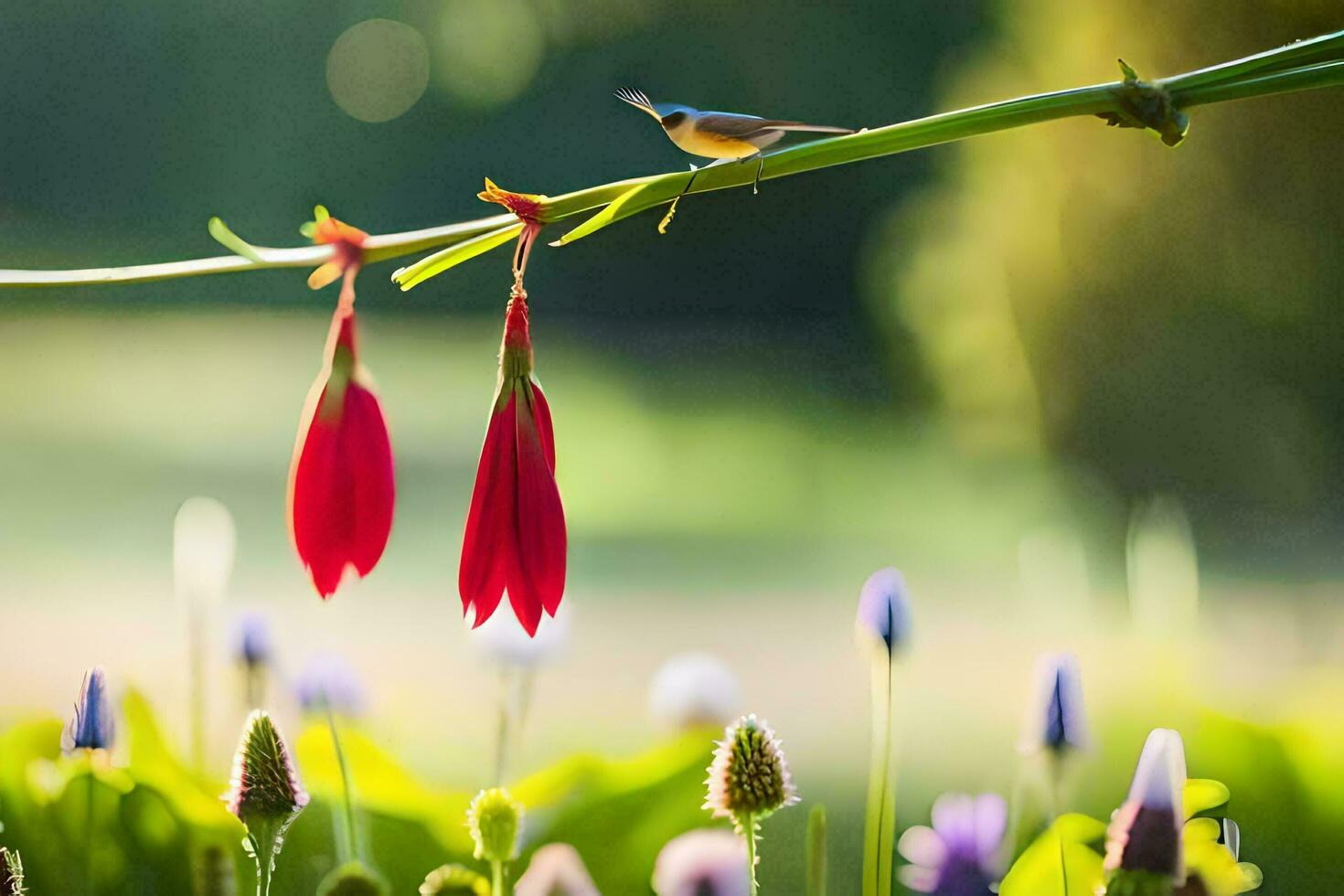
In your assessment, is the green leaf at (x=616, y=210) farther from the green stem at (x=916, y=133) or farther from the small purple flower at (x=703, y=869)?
the small purple flower at (x=703, y=869)

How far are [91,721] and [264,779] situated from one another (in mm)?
54

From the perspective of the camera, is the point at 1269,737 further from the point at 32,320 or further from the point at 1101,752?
the point at 32,320

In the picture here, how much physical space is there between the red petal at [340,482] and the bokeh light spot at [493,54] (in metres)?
0.74

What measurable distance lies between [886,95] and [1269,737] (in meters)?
0.65

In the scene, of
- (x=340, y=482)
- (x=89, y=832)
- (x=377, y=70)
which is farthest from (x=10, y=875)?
(x=377, y=70)

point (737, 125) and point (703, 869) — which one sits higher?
point (737, 125)

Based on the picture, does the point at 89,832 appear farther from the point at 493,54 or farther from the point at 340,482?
the point at 493,54

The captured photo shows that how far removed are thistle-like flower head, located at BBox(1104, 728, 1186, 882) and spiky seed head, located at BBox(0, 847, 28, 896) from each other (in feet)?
0.70

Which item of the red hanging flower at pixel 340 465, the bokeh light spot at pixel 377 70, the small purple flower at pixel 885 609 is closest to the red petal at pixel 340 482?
the red hanging flower at pixel 340 465

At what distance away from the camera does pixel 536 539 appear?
0.57 ft

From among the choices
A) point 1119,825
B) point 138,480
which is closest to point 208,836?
point 1119,825

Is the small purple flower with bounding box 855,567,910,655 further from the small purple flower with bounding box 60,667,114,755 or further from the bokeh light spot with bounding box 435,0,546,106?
the bokeh light spot with bounding box 435,0,546,106

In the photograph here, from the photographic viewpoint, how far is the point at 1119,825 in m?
0.21

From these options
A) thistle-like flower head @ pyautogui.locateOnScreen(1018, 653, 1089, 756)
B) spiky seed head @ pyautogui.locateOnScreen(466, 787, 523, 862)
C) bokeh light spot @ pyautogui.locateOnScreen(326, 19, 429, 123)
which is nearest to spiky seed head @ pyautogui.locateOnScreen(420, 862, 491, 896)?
spiky seed head @ pyautogui.locateOnScreen(466, 787, 523, 862)
